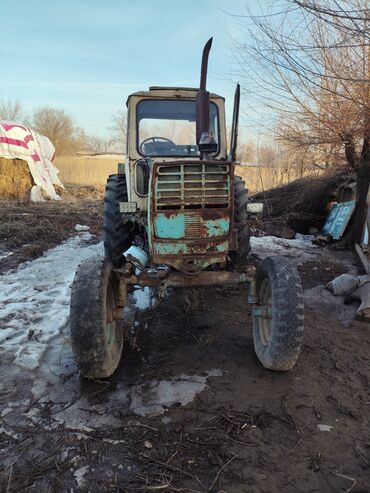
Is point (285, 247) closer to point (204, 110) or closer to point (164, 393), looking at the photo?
point (204, 110)

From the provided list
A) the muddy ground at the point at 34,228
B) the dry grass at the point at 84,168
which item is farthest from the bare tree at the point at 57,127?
the muddy ground at the point at 34,228

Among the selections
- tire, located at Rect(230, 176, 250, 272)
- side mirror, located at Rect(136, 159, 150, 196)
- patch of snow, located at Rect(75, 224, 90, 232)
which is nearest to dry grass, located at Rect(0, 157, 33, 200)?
patch of snow, located at Rect(75, 224, 90, 232)

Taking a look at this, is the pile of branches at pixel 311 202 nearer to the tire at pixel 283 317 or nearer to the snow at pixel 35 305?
the snow at pixel 35 305

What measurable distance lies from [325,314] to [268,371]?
180 centimetres

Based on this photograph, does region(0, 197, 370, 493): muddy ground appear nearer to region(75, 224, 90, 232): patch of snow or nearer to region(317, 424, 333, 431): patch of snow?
region(317, 424, 333, 431): patch of snow

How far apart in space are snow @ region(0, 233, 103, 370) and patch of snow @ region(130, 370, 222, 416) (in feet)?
3.48

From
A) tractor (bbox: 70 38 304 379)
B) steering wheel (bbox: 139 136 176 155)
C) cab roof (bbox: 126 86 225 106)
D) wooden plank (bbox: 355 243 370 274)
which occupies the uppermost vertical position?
cab roof (bbox: 126 86 225 106)

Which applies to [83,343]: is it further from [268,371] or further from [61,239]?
[61,239]

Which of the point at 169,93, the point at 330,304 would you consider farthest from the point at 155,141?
the point at 330,304

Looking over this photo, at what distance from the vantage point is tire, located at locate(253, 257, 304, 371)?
3.29 m

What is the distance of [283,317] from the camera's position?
3285mm

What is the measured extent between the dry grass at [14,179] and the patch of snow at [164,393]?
1352 centimetres

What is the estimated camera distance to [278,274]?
3455 mm

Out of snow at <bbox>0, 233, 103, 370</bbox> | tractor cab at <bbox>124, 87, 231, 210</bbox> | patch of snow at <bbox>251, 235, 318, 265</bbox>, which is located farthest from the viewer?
patch of snow at <bbox>251, 235, 318, 265</bbox>
